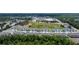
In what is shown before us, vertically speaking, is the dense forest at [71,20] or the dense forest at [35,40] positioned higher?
the dense forest at [71,20]

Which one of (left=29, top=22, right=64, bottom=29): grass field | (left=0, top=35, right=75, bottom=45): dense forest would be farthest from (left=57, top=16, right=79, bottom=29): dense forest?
(left=0, top=35, right=75, bottom=45): dense forest

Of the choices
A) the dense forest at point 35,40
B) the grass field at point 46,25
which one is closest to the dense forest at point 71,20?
the grass field at point 46,25

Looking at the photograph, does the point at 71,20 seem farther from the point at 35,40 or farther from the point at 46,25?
the point at 35,40

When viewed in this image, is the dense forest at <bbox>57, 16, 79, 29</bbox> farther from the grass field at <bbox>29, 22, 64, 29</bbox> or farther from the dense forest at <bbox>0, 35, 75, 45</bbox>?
the dense forest at <bbox>0, 35, 75, 45</bbox>

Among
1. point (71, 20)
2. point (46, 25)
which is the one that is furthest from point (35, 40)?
point (71, 20)

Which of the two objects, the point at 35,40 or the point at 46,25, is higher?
the point at 46,25

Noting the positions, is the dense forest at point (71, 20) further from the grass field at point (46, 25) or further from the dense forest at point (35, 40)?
the dense forest at point (35, 40)
